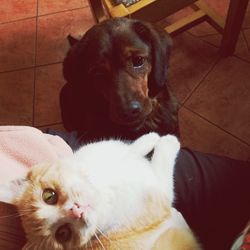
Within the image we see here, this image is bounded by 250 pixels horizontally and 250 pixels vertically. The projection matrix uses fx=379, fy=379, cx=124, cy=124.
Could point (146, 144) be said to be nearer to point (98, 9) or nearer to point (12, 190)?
point (12, 190)

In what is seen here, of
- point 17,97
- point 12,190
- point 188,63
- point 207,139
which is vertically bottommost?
point 17,97

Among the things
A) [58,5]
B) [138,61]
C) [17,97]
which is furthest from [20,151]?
[58,5]

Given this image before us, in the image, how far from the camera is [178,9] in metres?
1.56

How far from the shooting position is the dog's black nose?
1.19 metres

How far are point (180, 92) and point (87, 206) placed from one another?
3.27 feet

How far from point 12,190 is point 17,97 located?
1119 millimetres

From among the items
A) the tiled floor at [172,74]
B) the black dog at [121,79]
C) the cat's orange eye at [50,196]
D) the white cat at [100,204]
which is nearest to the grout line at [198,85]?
the tiled floor at [172,74]

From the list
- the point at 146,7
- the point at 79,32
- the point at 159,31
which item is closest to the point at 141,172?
the point at 159,31

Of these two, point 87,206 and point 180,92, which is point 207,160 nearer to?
point 87,206

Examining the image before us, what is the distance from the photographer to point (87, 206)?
86cm

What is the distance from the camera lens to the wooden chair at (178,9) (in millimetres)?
1435

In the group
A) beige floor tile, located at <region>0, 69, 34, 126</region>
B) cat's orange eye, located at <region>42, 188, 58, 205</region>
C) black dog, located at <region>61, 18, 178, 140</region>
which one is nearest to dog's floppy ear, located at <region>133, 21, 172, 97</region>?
black dog, located at <region>61, 18, 178, 140</region>

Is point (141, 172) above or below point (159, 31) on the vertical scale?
below

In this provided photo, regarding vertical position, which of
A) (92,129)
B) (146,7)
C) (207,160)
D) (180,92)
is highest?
(146,7)
